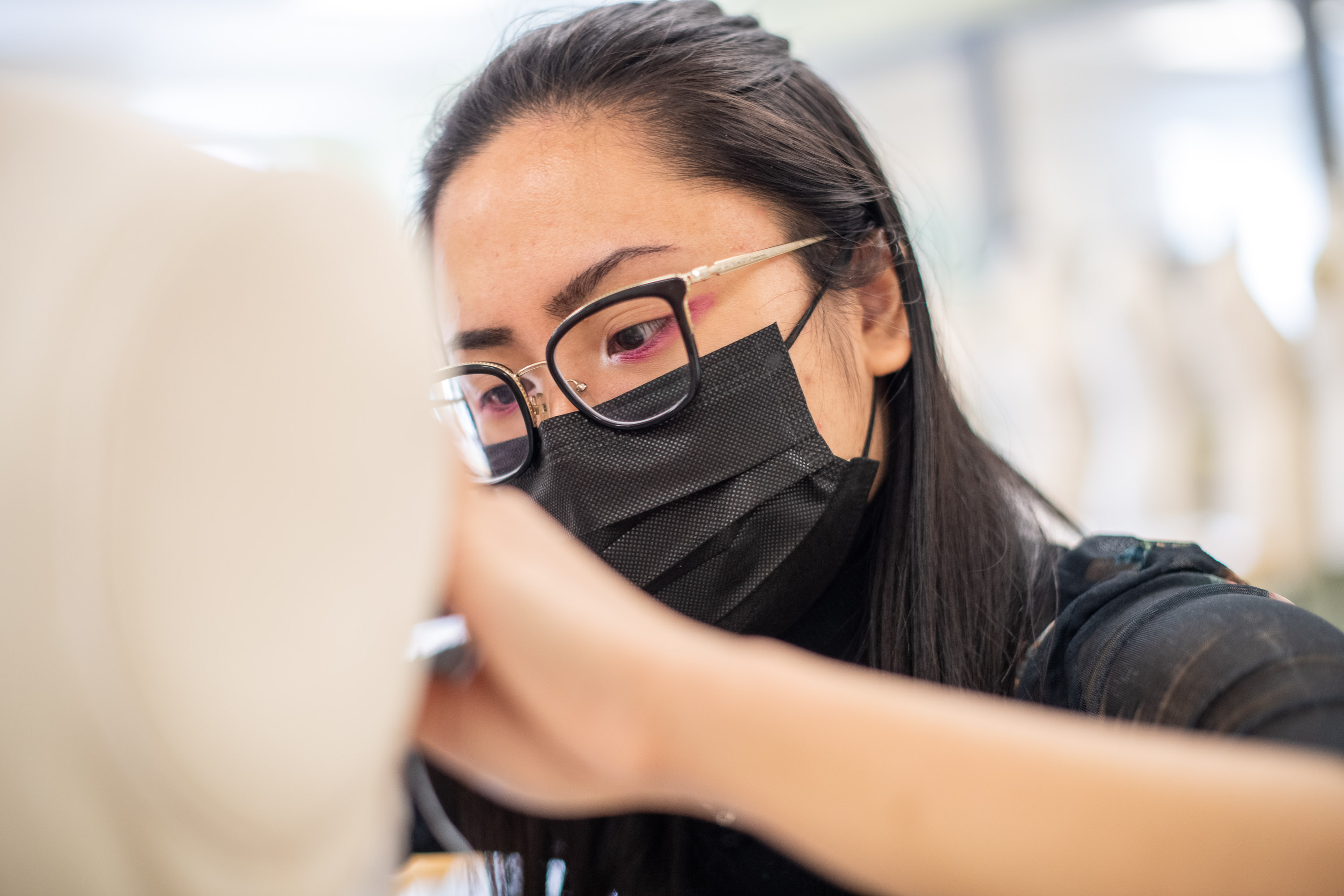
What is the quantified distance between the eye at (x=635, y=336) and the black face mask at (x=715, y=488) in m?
0.05

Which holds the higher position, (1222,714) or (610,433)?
(610,433)

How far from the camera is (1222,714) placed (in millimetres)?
636

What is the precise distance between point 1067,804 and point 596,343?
0.65 meters

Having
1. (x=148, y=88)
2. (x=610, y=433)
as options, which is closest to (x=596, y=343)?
(x=610, y=433)

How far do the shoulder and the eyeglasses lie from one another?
0.42 m

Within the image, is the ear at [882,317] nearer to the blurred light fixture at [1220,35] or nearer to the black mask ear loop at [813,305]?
the black mask ear loop at [813,305]

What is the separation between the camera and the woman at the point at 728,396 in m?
0.91

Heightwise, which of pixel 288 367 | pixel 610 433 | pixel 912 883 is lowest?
pixel 912 883

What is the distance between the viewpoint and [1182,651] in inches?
27.0

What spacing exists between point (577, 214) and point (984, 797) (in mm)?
723

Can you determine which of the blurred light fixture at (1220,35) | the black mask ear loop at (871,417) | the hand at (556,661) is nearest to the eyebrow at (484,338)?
the black mask ear loop at (871,417)

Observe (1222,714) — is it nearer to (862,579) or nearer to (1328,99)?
(862,579)

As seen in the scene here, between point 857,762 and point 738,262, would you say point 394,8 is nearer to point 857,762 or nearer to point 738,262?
point 738,262

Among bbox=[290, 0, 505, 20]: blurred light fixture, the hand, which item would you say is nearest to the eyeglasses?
the hand
